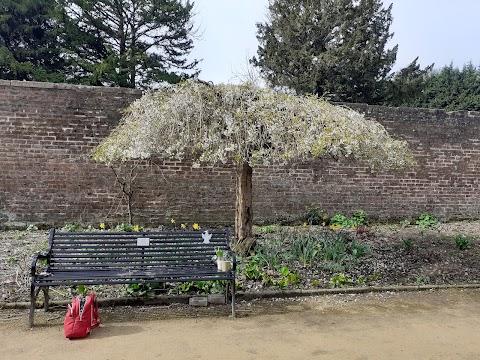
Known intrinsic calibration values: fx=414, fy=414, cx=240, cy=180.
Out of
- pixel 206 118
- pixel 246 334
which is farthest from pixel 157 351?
pixel 206 118

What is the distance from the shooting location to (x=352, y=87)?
1773cm

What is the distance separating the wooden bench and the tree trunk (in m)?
1.06

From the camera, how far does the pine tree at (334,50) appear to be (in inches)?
685

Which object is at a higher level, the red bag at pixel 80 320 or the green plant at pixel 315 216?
the green plant at pixel 315 216

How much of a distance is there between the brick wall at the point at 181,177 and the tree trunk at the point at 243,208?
2.33 metres

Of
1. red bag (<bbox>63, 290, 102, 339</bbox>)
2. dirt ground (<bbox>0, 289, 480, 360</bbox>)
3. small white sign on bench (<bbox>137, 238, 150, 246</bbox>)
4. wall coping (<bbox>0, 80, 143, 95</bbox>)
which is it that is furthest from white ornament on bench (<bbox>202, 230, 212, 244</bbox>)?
wall coping (<bbox>0, 80, 143, 95</bbox>)

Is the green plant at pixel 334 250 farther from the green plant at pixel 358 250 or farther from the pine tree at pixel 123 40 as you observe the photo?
the pine tree at pixel 123 40

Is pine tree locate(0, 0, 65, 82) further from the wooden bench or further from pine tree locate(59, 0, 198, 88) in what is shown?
the wooden bench

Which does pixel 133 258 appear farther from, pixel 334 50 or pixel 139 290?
pixel 334 50

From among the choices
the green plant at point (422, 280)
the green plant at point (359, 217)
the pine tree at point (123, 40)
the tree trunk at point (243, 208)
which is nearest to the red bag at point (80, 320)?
the tree trunk at point (243, 208)

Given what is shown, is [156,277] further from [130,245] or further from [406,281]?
[406,281]

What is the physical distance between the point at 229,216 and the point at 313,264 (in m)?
2.92

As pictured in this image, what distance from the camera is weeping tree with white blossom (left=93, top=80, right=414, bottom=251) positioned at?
486 centimetres

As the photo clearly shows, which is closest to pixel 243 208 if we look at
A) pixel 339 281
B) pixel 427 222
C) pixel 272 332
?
pixel 339 281
